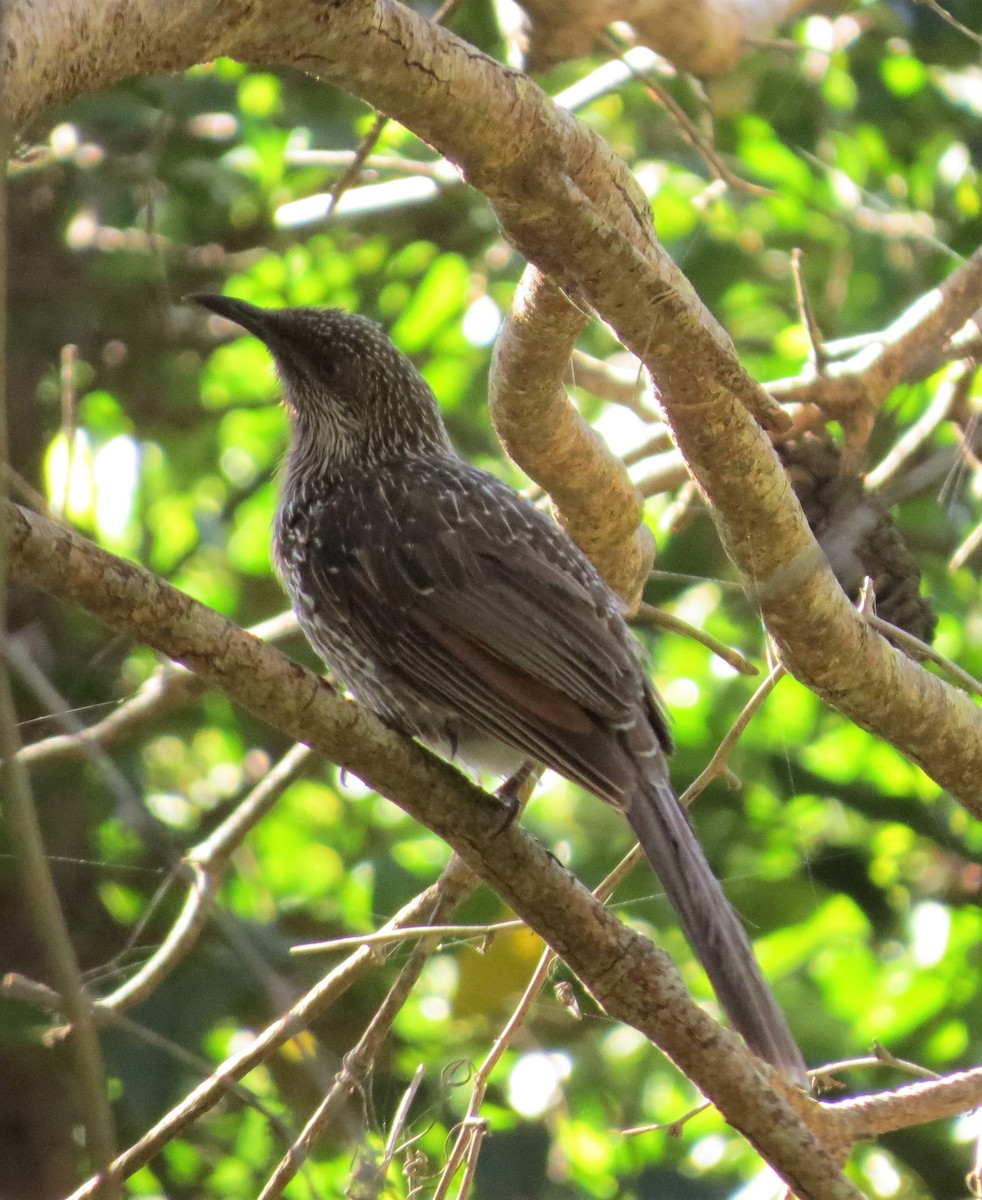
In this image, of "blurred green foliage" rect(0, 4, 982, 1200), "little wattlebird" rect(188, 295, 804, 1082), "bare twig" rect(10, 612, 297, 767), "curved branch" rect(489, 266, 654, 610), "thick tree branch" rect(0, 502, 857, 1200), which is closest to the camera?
"thick tree branch" rect(0, 502, 857, 1200)

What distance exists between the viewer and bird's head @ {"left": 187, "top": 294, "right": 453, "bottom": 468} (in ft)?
14.1

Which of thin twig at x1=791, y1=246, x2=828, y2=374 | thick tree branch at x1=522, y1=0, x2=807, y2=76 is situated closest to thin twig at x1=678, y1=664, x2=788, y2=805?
thin twig at x1=791, y1=246, x2=828, y2=374

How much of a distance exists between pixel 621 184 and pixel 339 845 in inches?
124

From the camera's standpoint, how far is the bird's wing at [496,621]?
3.17 metres

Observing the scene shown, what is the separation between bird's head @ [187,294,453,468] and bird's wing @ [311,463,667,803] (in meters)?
0.60

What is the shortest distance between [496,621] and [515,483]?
2.52 meters

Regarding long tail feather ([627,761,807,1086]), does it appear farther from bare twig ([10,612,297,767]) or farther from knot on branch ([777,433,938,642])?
bare twig ([10,612,297,767])

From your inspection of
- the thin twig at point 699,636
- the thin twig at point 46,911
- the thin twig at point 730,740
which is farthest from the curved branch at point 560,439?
the thin twig at point 46,911

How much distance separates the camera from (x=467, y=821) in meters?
2.66

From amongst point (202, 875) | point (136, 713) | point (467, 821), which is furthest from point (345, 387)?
point (467, 821)

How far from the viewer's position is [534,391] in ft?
11.5

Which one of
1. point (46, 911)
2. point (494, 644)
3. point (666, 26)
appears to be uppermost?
point (666, 26)

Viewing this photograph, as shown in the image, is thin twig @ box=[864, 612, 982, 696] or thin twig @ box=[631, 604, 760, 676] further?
thin twig @ box=[631, 604, 760, 676]

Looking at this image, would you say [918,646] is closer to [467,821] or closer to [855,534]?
[855,534]
